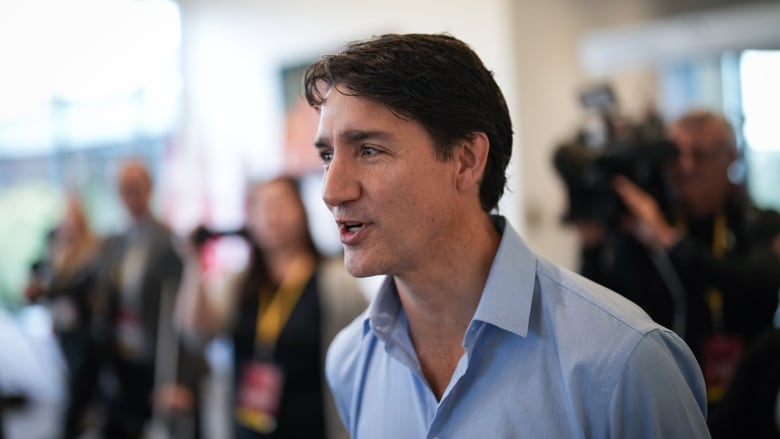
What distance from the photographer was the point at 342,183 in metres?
1.11

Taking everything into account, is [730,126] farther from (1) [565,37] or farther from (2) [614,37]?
(1) [565,37]

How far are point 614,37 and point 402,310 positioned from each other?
3.10m

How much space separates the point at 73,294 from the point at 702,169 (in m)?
3.01

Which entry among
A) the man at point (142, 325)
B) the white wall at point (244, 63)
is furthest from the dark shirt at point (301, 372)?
the white wall at point (244, 63)

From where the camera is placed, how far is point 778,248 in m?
2.26

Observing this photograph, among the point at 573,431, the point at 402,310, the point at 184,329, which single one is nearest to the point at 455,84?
the point at 402,310

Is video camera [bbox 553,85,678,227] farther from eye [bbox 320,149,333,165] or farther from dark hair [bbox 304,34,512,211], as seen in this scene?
eye [bbox 320,149,333,165]

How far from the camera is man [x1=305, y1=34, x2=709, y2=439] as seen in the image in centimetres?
99

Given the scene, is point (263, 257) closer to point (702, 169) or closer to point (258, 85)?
point (702, 169)

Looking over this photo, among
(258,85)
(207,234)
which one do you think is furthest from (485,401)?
(258,85)

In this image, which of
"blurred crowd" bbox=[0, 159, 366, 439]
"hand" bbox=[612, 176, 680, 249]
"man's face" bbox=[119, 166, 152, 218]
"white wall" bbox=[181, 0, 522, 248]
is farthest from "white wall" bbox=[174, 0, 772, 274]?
"hand" bbox=[612, 176, 680, 249]

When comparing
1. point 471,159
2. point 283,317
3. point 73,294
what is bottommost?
point 73,294

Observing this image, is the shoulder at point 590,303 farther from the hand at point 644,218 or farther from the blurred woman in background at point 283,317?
the blurred woman in background at point 283,317

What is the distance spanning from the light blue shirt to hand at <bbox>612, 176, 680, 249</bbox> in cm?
95
